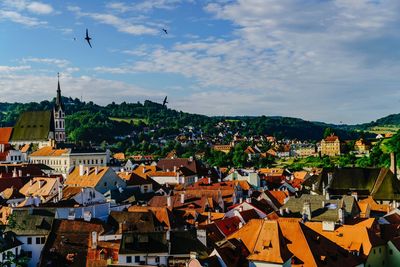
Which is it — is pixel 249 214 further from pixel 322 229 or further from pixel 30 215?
pixel 30 215

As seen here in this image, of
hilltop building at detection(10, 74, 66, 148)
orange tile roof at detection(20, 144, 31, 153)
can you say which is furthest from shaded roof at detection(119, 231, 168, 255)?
hilltop building at detection(10, 74, 66, 148)

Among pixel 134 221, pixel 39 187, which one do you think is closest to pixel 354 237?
pixel 134 221

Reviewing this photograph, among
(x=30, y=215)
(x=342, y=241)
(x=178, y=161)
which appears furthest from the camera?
(x=178, y=161)

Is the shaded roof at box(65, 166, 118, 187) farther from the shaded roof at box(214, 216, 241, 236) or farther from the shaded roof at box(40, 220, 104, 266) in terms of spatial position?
the shaded roof at box(214, 216, 241, 236)

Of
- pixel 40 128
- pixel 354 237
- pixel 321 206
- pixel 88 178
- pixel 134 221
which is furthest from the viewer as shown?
pixel 40 128

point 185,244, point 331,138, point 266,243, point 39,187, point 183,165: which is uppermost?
point 331,138

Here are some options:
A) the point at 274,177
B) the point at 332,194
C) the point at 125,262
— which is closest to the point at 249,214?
the point at 125,262

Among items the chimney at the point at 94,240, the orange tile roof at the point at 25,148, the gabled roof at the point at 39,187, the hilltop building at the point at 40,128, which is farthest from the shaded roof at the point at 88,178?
the hilltop building at the point at 40,128

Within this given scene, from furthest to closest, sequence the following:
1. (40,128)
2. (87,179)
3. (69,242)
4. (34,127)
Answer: (34,127)
(40,128)
(87,179)
(69,242)

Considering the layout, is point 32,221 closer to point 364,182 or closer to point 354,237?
point 354,237
